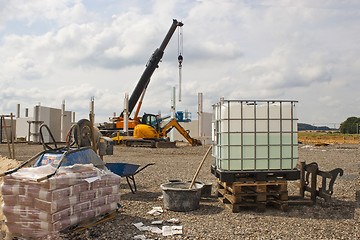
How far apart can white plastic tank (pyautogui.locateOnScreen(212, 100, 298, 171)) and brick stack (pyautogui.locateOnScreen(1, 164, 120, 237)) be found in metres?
2.63

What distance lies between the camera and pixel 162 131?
959 inches

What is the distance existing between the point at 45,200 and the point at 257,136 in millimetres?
3827

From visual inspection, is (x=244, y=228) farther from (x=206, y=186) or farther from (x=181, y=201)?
(x=206, y=186)

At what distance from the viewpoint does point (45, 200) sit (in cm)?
429

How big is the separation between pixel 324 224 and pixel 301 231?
24.5 inches

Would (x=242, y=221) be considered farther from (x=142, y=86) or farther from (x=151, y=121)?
(x=142, y=86)

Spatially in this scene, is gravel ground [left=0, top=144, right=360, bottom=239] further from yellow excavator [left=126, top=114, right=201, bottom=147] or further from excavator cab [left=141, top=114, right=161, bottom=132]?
excavator cab [left=141, top=114, right=161, bottom=132]

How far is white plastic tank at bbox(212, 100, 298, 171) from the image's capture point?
610 centimetres

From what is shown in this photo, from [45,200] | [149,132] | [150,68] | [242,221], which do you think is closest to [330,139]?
[150,68]

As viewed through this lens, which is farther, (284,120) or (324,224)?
(284,120)

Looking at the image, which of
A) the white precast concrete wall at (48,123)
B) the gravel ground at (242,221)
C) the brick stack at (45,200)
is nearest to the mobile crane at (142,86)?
the white precast concrete wall at (48,123)

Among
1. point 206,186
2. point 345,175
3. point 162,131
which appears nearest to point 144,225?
point 206,186

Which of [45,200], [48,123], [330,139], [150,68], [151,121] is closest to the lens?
[45,200]

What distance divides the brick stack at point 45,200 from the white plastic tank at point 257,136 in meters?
2.63
